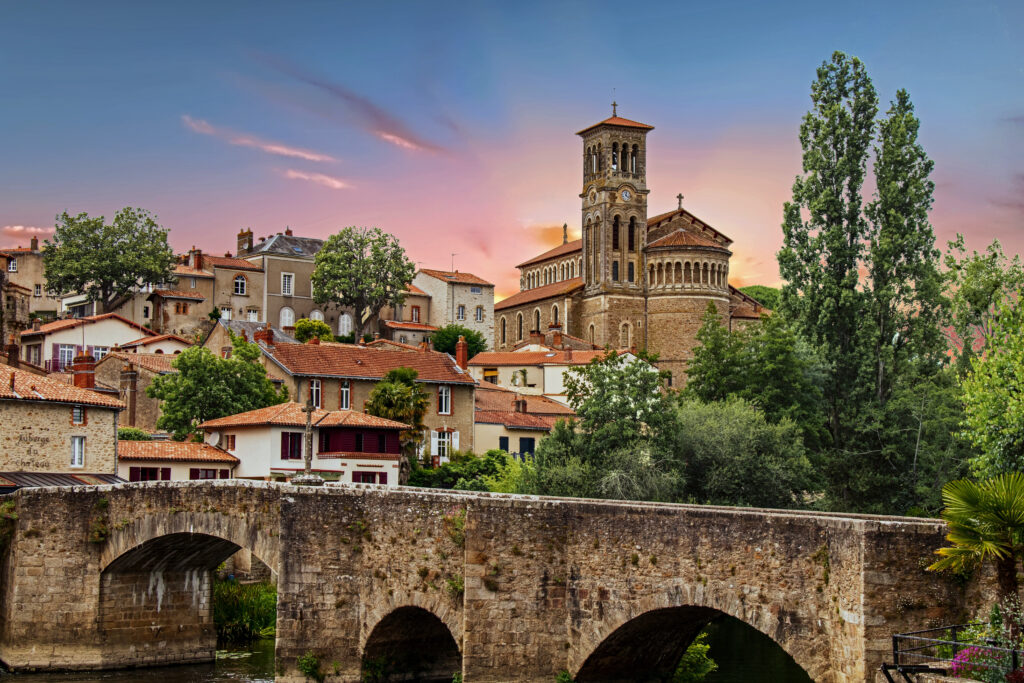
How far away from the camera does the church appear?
313 feet

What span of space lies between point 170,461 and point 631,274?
60.0 m

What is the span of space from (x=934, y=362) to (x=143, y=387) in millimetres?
37158

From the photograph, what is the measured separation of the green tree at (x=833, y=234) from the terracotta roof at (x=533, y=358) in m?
26.2

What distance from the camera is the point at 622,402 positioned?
1698 inches

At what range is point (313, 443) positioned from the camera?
47.4 meters

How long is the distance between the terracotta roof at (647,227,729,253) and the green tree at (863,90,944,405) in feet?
148

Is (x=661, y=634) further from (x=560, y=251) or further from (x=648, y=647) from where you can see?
(x=560, y=251)

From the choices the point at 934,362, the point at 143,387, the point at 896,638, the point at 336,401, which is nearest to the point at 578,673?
the point at 896,638

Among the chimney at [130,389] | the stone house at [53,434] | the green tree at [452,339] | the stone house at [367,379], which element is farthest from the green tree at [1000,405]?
the green tree at [452,339]

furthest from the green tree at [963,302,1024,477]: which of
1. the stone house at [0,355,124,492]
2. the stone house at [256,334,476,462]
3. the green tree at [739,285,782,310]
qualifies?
the green tree at [739,285,782,310]

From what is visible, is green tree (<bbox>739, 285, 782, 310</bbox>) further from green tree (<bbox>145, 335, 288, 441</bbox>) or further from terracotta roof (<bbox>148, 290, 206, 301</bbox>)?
green tree (<bbox>145, 335, 288, 441</bbox>)

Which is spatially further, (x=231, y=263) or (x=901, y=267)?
(x=231, y=263)

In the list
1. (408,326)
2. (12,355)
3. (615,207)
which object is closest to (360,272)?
(408,326)

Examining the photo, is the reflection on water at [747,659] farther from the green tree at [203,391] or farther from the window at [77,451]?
the green tree at [203,391]
